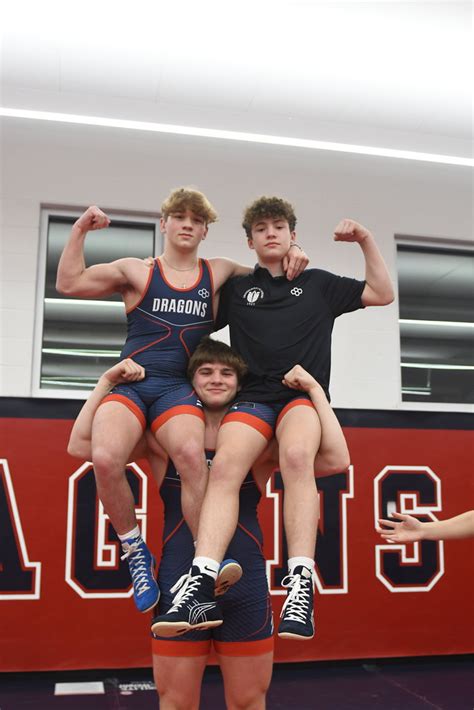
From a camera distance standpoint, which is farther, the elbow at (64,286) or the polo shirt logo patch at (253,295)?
the polo shirt logo patch at (253,295)

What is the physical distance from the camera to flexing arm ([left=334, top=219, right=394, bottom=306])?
7.70ft

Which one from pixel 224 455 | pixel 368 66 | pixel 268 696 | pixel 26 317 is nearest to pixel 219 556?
pixel 224 455

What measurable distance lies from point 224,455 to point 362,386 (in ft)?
10.6

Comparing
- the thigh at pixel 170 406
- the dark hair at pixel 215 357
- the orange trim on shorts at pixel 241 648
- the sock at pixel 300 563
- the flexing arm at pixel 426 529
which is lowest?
the orange trim on shorts at pixel 241 648

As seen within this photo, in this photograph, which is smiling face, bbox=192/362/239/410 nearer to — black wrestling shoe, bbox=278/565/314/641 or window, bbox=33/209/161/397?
black wrestling shoe, bbox=278/565/314/641

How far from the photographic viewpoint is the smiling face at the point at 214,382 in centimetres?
224

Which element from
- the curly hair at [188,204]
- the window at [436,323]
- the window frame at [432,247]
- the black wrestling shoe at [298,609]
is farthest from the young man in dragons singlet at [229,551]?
the window at [436,323]

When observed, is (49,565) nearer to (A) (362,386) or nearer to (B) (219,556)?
(B) (219,556)

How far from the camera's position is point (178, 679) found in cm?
209

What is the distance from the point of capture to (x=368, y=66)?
4.47 m

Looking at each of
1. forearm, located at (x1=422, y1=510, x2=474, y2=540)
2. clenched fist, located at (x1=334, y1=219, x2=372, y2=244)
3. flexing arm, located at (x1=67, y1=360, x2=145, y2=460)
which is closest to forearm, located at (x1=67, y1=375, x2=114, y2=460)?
flexing arm, located at (x1=67, y1=360, x2=145, y2=460)

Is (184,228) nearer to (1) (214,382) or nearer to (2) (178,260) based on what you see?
(2) (178,260)

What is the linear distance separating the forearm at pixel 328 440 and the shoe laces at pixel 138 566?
2.08 ft

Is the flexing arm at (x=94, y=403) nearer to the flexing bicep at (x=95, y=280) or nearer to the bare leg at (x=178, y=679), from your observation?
the flexing bicep at (x=95, y=280)
